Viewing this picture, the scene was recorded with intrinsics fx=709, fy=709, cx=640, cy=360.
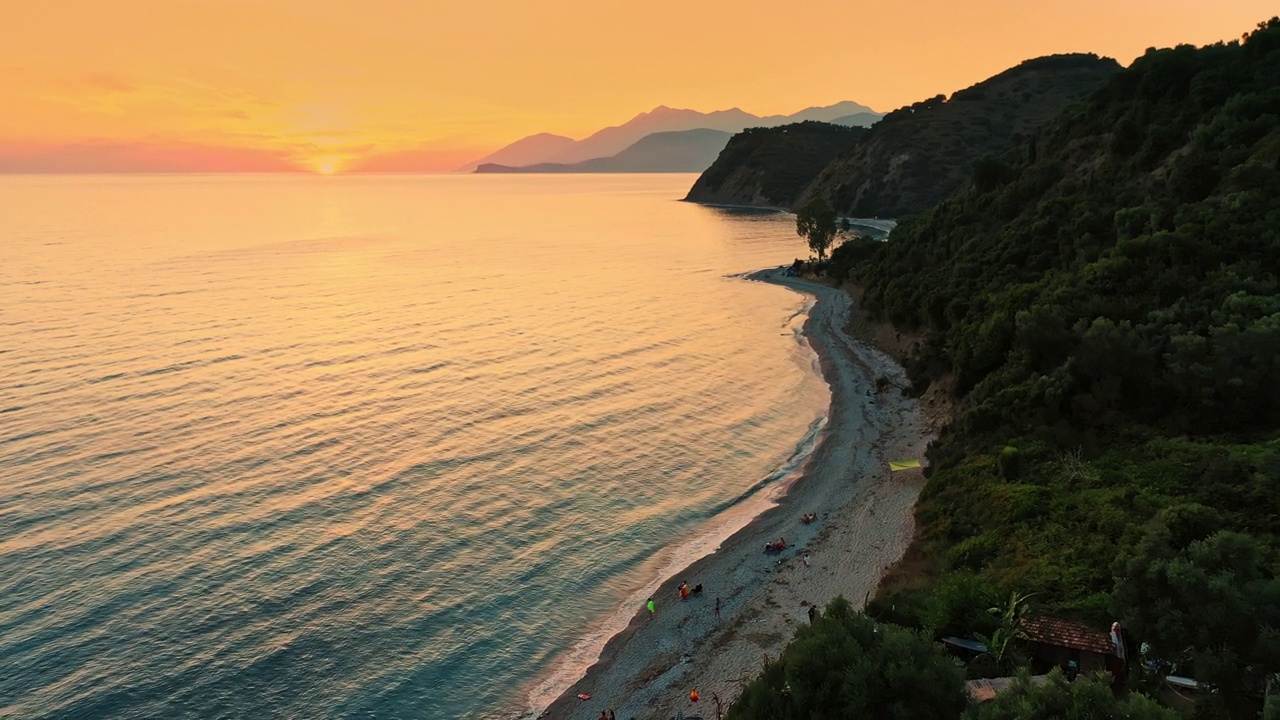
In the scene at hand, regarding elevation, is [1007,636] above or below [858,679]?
below

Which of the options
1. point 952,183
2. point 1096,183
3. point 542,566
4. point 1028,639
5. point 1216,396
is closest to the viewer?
point 1028,639

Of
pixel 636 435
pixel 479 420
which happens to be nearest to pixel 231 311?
pixel 479 420

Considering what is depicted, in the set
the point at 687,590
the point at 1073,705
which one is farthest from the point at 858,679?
the point at 687,590

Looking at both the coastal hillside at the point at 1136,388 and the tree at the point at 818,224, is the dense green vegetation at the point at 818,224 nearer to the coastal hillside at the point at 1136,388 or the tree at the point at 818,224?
the tree at the point at 818,224

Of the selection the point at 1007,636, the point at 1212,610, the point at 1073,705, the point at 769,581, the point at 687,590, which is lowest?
the point at 769,581

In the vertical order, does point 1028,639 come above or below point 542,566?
above

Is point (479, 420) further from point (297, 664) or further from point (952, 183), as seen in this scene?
point (952, 183)

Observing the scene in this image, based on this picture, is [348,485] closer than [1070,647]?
No

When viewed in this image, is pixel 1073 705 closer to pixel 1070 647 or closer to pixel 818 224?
pixel 1070 647
